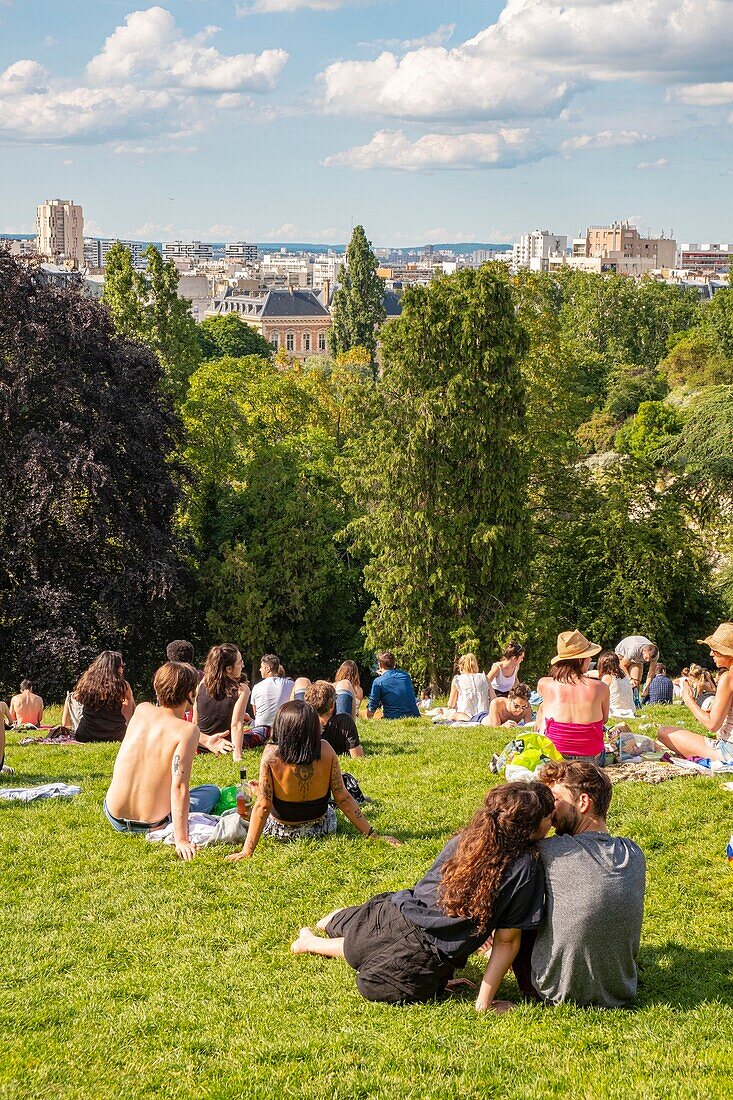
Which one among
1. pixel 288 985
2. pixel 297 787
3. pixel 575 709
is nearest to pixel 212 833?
pixel 297 787

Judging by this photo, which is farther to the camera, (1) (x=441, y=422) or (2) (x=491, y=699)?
(1) (x=441, y=422)

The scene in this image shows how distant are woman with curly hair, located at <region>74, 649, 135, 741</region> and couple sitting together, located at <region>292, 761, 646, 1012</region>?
6137mm

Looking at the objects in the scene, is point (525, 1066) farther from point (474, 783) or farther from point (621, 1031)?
point (474, 783)

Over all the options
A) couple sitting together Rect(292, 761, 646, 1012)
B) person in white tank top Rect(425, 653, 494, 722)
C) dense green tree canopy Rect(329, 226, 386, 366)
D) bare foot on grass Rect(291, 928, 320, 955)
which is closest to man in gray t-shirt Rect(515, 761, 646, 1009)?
couple sitting together Rect(292, 761, 646, 1012)

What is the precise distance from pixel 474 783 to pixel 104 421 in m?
16.1

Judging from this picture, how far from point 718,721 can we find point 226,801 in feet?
15.5

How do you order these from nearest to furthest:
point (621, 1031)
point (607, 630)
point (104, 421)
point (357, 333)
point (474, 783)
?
point (621, 1031), point (474, 783), point (104, 421), point (607, 630), point (357, 333)

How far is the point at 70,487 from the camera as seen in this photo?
75.8 ft

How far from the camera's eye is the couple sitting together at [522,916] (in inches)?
240

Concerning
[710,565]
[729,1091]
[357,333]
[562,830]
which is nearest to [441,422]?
[710,565]

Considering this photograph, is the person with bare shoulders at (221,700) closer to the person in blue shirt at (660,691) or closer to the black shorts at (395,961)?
the black shorts at (395,961)

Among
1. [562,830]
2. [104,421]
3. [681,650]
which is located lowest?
[681,650]

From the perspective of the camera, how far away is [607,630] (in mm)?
28312

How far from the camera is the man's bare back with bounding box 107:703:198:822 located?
847 centimetres
